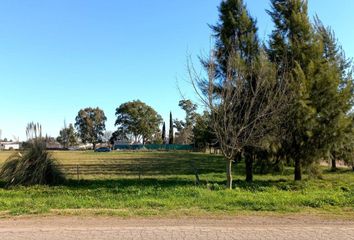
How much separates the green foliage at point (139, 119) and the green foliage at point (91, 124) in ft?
67.5

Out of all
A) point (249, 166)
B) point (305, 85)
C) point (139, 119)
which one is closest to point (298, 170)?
point (249, 166)

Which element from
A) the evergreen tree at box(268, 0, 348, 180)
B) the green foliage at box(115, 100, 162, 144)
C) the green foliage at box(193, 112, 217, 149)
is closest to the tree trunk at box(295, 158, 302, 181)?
the evergreen tree at box(268, 0, 348, 180)

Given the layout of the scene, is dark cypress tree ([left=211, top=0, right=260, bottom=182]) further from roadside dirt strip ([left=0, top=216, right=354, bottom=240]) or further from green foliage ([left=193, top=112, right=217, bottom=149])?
roadside dirt strip ([left=0, top=216, right=354, bottom=240])

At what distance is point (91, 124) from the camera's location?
14562 cm

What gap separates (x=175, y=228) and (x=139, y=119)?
11826 cm

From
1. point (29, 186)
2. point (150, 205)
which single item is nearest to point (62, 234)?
point (150, 205)

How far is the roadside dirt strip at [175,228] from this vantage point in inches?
300

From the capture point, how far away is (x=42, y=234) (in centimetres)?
789

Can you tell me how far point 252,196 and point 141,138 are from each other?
11814 centimetres

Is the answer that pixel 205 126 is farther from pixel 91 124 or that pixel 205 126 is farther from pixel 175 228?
pixel 91 124

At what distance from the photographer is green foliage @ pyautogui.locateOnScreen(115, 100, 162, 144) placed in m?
126

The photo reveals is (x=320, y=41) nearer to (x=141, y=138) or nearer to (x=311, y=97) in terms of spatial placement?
(x=311, y=97)

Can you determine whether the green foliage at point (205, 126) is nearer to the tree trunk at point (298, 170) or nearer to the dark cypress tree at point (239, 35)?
the dark cypress tree at point (239, 35)

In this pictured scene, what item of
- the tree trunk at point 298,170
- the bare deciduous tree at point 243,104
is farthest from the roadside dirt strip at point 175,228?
the tree trunk at point 298,170
